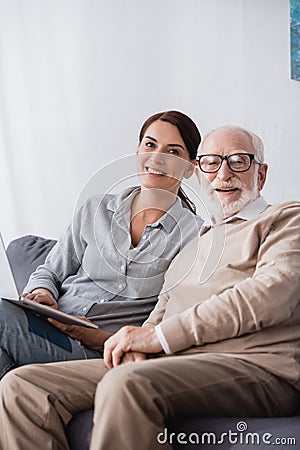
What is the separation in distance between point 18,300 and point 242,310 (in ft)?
2.07

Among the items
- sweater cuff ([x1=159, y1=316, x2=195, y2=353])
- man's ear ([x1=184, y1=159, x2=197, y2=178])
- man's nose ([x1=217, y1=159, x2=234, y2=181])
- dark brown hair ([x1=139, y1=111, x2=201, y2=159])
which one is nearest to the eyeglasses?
man's nose ([x1=217, y1=159, x2=234, y2=181])

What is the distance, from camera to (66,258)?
236 cm

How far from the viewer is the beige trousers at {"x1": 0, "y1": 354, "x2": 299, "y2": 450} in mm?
1523

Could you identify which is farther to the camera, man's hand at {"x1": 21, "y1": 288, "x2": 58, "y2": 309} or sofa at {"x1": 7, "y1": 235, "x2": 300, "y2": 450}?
man's hand at {"x1": 21, "y1": 288, "x2": 58, "y2": 309}

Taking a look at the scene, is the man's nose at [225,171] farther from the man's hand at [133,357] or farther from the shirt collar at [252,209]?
the man's hand at [133,357]

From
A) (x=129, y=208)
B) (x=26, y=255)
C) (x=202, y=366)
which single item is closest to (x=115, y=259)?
(x=129, y=208)

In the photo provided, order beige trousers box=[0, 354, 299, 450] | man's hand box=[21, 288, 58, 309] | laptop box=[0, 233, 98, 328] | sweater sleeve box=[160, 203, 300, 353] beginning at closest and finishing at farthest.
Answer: beige trousers box=[0, 354, 299, 450] < sweater sleeve box=[160, 203, 300, 353] < laptop box=[0, 233, 98, 328] < man's hand box=[21, 288, 58, 309]

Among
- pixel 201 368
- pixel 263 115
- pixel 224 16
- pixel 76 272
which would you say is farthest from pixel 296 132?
pixel 201 368

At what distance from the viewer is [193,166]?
221 centimetres

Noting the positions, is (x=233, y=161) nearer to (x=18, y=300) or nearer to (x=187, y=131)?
(x=187, y=131)

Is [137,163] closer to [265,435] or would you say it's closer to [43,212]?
[265,435]

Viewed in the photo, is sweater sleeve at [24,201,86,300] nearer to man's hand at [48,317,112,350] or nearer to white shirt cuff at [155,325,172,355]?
man's hand at [48,317,112,350]

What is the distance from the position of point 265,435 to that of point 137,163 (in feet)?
3.00

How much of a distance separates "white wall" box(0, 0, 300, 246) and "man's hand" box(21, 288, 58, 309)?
0.90 meters
